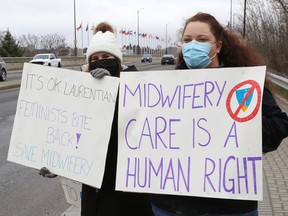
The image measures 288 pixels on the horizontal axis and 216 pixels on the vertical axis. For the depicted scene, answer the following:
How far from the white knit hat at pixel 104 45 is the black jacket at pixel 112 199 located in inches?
20.0

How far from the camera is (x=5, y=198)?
17.8ft

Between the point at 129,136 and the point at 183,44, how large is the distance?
1.92 feet

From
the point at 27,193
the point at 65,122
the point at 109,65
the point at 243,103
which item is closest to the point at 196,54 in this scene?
the point at 243,103

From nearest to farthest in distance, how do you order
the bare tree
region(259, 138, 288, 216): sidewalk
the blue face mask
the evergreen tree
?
the blue face mask < region(259, 138, 288, 216): sidewalk < the bare tree < the evergreen tree

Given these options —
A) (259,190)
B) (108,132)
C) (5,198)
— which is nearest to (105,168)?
(108,132)

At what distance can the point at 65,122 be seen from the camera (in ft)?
9.00

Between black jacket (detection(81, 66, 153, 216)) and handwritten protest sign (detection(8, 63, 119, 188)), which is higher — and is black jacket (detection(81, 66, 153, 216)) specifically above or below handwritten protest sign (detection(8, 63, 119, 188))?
below

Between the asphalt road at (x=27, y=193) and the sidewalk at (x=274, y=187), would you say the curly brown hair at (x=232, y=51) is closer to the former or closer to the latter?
the sidewalk at (x=274, y=187)

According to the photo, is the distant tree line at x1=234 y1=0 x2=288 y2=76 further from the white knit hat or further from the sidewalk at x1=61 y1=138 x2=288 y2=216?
the white knit hat

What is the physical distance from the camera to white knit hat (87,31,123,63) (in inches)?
114

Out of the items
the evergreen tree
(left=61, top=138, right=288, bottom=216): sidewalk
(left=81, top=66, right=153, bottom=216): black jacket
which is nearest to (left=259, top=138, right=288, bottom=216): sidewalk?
(left=61, top=138, right=288, bottom=216): sidewalk

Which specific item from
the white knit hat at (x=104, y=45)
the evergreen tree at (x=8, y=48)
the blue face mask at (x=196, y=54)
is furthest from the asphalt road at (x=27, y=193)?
the evergreen tree at (x=8, y=48)

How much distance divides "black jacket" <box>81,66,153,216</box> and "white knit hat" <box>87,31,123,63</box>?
0.51 meters

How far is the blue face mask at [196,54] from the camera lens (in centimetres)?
229
